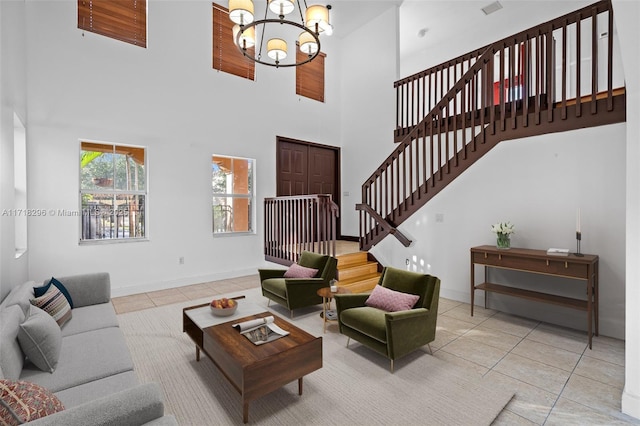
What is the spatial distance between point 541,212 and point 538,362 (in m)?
1.94

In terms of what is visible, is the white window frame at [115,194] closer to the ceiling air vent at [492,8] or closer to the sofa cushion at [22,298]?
the sofa cushion at [22,298]

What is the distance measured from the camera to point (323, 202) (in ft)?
16.5

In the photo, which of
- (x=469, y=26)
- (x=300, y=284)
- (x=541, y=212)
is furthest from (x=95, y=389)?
(x=469, y=26)

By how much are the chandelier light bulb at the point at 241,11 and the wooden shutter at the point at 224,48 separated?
11.1 ft

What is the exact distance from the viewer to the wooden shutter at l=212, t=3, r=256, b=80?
5.96m

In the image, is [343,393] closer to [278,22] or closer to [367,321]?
[367,321]

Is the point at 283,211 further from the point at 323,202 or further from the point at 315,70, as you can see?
the point at 315,70

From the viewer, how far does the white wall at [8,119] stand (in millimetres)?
2973

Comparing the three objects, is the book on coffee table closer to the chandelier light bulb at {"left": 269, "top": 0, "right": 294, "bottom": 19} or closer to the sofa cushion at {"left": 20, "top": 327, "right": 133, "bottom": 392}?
the sofa cushion at {"left": 20, "top": 327, "right": 133, "bottom": 392}

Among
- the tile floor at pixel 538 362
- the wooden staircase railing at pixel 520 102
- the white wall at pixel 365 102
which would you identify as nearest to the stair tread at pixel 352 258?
the wooden staircase railing at pixel 520 102

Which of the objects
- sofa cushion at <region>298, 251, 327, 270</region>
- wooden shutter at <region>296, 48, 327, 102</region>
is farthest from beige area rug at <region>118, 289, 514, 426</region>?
wooden shutter at <region>296, 48, 327, 102</region>

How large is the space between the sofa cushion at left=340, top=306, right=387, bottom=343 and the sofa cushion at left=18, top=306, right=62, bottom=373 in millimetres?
2330

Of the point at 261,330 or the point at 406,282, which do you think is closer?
the point at 261,330

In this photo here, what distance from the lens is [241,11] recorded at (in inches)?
114
